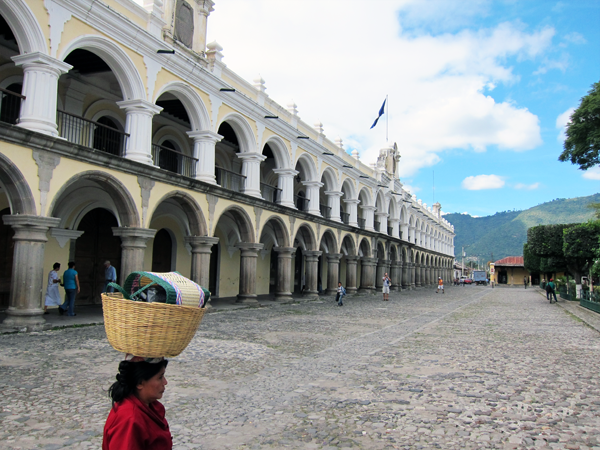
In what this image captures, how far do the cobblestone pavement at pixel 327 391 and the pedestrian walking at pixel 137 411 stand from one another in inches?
87.0

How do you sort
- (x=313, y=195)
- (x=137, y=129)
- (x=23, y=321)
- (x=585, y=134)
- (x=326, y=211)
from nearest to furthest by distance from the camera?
(x=23, y=321)
(x=137, y=129)
(x=585, y=134)
(x=313, y=195)
(x=326, y=211)

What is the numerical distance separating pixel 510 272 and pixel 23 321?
7438 centimetres

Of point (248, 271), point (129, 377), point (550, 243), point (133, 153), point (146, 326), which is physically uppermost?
point (133, 153)

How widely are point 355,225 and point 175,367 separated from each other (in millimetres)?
21841

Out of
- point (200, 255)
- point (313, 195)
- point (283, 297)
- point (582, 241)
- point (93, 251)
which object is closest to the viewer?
point (200, 255)

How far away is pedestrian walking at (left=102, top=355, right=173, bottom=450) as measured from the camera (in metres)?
1.96

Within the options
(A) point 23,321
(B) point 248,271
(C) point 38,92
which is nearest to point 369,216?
(B) point 248,271

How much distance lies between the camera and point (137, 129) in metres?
13.0

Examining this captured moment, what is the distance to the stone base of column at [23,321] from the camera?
9711 millimetres

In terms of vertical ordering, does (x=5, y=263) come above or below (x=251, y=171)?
below

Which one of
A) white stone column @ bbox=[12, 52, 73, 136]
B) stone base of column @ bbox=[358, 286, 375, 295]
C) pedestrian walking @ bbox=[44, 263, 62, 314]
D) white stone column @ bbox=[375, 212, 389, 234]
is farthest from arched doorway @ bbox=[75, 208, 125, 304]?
white stone column @ bbox=[375, 212, 389, 234]

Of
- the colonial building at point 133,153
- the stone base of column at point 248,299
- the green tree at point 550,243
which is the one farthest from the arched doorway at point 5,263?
the green tree at point 550,243

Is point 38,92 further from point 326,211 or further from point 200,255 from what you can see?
point 326,211

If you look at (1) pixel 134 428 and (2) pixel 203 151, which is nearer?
(1) pixel 134 428
